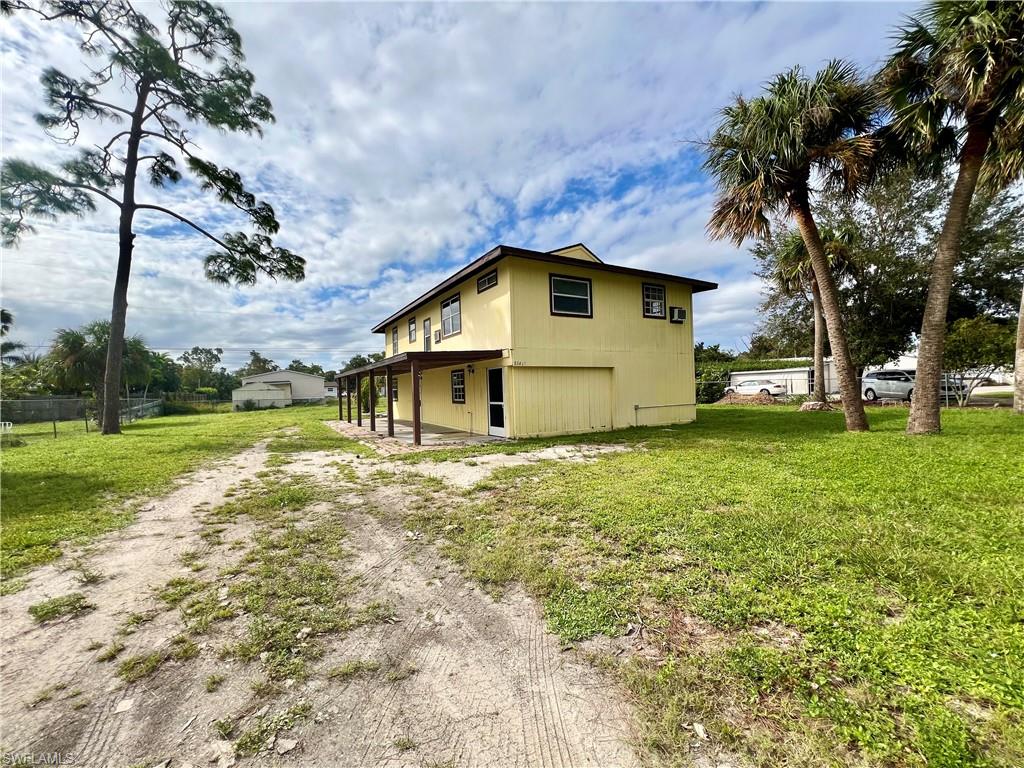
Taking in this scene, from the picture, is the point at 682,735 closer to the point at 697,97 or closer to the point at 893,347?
the point at 697,97

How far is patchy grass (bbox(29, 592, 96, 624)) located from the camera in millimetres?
2855

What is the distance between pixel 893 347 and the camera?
65.1 feet

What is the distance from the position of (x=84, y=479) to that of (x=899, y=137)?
55.2ft

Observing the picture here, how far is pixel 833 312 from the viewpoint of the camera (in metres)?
9.52

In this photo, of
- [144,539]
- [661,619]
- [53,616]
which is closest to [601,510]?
[661,619]

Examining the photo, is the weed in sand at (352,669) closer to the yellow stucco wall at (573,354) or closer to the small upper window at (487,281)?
the yellow stucco wall at (573,354)

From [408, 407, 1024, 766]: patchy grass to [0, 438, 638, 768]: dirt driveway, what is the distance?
0.37 m

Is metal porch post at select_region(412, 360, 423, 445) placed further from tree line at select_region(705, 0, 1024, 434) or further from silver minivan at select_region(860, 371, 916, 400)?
silver minivan at select_region(860, 371, 916, 400)

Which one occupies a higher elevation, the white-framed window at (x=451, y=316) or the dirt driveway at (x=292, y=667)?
Result: the white-framed window at (x=451, y=316)

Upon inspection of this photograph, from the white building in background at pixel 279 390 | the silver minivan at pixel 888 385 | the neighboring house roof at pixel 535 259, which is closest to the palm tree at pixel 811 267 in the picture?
the silver minivan at pixel 888 385

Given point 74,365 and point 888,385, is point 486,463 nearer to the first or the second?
point 888,385

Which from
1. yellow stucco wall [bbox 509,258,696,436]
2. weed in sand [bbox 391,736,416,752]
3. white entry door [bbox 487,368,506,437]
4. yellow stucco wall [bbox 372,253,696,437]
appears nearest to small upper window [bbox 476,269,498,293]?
yellow stucco wall [bbox 372,253,696,437]

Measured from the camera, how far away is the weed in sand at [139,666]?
2.24 meters

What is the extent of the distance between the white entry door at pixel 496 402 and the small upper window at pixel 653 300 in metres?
5.01
